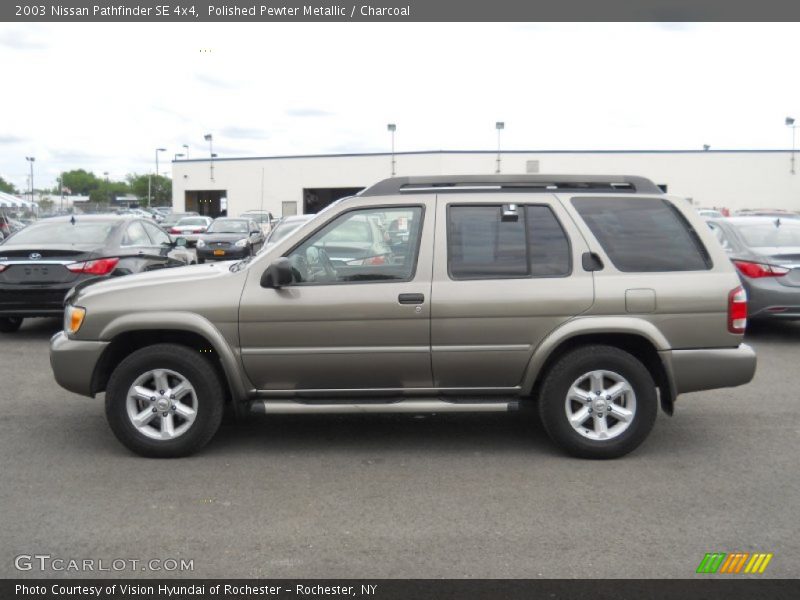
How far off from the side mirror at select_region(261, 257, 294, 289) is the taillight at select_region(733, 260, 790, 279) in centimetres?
672

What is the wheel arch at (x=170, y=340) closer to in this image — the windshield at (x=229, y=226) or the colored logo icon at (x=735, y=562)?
the colored logo icon at (x=735, y=562)

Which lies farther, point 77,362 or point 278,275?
point 77,362

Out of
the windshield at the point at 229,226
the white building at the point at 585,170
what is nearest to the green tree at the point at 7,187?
the white building at the point at 585,170

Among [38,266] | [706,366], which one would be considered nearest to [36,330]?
[38,266]

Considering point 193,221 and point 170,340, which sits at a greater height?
point 193,221

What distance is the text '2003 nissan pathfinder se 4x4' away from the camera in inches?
218

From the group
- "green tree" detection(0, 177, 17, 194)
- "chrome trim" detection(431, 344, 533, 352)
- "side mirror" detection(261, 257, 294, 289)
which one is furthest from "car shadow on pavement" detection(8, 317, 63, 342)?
"green tree" detection(0, 177, 17, 194)

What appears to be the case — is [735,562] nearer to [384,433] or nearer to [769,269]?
[384,433]

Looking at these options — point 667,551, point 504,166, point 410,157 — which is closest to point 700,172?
point 504,166

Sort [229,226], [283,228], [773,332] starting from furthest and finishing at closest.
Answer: [229,226]
[283,228]
[773,332]

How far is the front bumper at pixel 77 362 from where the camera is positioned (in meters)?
5.65

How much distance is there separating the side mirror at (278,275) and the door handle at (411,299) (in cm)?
75

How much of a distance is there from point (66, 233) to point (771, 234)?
923 centimetres

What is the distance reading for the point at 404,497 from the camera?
4.95 meters
